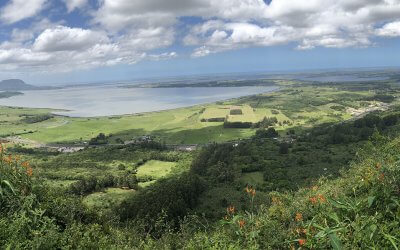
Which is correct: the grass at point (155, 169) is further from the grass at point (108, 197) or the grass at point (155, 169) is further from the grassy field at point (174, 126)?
the grassy field at point (174, 126)

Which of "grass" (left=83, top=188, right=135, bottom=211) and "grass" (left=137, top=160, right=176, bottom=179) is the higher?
"grass" (left=83, top=188, right=135, bottom=211)

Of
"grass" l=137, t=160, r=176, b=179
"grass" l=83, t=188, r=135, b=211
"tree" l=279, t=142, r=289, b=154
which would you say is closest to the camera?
"grass" l=83, t=188, r=135, b=211

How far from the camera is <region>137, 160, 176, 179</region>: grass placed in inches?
3494

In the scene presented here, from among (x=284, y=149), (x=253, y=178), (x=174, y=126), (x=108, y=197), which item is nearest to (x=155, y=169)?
(x=108, y=197)

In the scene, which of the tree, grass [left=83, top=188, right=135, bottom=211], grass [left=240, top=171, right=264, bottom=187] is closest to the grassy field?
the tree

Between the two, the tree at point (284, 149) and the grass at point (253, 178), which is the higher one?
the tree at point (284, 149)

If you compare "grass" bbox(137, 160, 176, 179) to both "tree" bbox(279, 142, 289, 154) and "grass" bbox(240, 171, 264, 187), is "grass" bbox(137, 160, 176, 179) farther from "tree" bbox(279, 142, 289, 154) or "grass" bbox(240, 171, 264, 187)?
"tree" bbox(279, 142, 289, 154)

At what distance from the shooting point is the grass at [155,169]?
88750mm

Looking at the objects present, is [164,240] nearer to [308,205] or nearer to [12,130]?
[308,205]

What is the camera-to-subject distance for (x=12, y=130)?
173625 millimetres

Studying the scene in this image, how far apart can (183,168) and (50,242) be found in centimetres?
8150

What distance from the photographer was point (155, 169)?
9500 cm

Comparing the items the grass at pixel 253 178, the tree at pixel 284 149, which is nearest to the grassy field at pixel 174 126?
the tree at pixel 284 149

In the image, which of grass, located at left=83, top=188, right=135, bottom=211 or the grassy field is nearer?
grass, located at left=83, top=188, right=135, bottom=211
